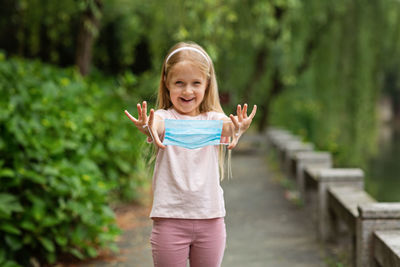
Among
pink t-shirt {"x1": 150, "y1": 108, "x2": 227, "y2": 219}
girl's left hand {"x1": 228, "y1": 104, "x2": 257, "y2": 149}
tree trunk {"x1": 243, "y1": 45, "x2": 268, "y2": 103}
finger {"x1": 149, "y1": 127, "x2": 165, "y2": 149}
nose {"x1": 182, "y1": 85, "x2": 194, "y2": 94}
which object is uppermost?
tree trunk {"x1": 243, "y1": 45, "x2": 268, "y2": 103}

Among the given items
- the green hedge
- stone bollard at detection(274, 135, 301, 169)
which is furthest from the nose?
stone bollard at detection(274, 135, 301, 169)

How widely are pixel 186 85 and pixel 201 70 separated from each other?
105 millimetres

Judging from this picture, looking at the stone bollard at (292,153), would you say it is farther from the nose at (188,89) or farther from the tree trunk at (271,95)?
the tree trunk at (271,95)

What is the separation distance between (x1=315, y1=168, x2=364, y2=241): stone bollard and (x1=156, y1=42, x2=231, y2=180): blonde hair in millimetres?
2701

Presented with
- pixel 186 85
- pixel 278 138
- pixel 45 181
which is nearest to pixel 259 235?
pixel 45 181

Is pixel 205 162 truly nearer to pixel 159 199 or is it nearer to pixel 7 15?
pixel 159 199

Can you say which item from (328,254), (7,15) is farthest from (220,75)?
(328,254)

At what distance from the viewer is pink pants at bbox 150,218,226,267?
255 cm

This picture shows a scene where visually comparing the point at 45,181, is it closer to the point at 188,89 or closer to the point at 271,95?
the point at 188,89

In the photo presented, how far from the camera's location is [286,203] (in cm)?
724

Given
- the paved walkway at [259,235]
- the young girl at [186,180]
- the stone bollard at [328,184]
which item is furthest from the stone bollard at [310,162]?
the young girl at [186,180]

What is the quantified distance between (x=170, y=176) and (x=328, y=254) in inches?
110

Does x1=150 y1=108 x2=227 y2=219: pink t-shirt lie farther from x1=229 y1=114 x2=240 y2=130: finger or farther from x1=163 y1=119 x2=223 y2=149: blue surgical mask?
x1=229 y1=114 x2=240 y2=130: finger

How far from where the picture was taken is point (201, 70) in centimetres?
261
